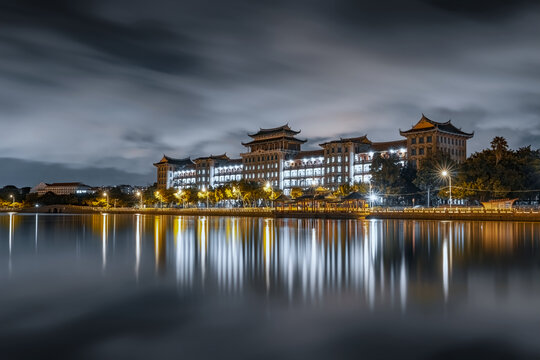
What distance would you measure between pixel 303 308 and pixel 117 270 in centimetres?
815

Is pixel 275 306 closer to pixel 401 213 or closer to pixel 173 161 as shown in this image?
pixel 401 213

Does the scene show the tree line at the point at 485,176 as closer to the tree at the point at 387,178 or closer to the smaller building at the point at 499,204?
the tree at the point at 387,178

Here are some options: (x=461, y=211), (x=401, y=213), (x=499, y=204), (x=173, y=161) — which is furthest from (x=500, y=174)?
(x=173, y=161)

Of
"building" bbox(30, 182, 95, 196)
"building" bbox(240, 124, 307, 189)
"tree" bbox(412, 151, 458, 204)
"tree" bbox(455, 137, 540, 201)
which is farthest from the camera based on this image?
"building" bbox(30, 182, 95, 196)

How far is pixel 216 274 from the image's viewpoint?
46.1 feet

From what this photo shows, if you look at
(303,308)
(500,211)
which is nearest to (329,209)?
(500,211)

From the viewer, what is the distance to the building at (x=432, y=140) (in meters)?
80.8

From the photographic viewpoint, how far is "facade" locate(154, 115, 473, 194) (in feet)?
272

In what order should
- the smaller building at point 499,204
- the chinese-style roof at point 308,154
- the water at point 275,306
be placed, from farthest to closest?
the chinese-style roof at point 308,154 → the smaller building at point 499,204 → the water at point 275,306

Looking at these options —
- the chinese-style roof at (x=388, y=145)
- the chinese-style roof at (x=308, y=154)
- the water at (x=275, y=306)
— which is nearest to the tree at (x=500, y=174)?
the chinese-style roof at (x=388, y=145)

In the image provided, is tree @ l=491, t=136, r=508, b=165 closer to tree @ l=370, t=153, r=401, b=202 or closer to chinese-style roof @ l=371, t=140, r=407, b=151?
tree @ l=370, t=153, r=401, b=202

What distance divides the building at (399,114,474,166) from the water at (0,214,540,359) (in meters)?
65.4

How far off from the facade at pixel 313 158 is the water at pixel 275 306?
220 ft

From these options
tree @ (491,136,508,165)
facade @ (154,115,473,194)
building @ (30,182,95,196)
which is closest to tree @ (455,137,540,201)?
tree @ (491,136,508,165)
